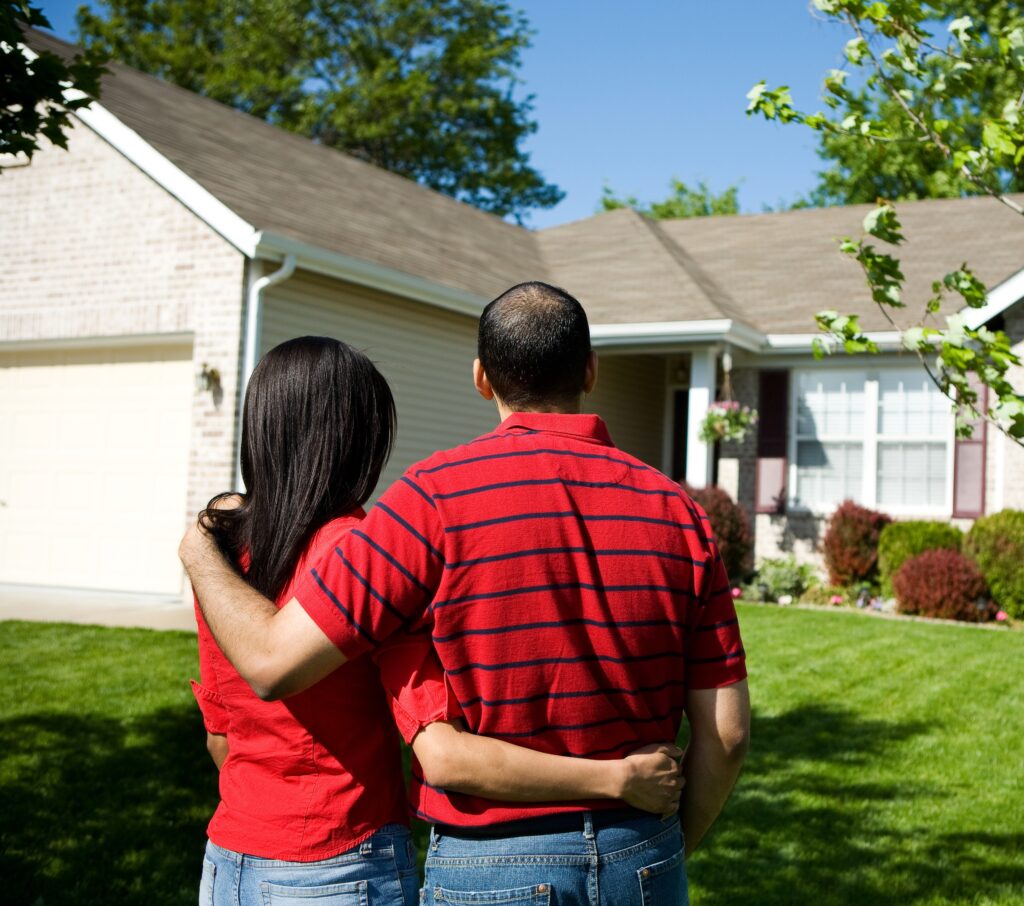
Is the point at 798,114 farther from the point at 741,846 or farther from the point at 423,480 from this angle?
the point at 741,846

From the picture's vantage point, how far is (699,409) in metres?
13.2

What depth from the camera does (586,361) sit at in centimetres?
207

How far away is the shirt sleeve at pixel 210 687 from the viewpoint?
2.08 m

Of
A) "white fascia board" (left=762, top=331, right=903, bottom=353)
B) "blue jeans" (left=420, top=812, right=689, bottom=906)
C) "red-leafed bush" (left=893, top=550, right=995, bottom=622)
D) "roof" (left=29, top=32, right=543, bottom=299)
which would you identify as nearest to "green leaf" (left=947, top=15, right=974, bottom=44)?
"blue jeans" (left=420, top=812, right=689, bottom=906)

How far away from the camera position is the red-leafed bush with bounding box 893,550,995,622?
35.9 ft

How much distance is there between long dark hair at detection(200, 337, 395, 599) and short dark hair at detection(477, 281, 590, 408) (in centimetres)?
26

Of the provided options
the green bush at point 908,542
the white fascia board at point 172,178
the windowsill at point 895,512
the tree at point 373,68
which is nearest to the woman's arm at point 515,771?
the white fascia board at point 172,178

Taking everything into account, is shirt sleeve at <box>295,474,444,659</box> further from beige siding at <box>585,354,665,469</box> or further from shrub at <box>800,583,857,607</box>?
beige siding at <box>585,354,665,469</box>

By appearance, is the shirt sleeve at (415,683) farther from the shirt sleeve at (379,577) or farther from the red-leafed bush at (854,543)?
the red-leafed bush at (854,543)

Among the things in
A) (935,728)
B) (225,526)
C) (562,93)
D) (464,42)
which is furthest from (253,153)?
(464,42)

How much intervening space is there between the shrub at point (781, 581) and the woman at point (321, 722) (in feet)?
36.0

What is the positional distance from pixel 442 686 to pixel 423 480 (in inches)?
13.2

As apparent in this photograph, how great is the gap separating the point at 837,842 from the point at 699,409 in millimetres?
8425

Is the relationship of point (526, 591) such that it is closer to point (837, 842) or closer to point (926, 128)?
point (926, 128)
